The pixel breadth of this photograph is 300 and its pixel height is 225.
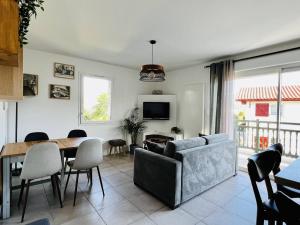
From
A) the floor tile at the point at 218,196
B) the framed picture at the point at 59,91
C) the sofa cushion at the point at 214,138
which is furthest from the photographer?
the framed picture at the point at 59,91

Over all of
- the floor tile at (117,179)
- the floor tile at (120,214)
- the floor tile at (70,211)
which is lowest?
the floor tile at (120,214)

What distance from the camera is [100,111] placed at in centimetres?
489

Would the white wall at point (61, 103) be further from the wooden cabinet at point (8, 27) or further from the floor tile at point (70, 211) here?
the wooden cabinet at point (8, 27)

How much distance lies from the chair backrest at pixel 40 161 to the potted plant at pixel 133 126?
2.97 meters

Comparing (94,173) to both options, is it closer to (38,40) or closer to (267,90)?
(38,40)

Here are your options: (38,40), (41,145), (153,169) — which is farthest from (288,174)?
(38,40)

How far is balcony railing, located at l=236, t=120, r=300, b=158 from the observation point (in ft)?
12.8

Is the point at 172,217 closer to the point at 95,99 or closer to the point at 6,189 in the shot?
the point at 6,189

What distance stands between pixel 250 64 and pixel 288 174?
317 centimetres

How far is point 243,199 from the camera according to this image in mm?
2578

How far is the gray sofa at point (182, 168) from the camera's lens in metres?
2.30

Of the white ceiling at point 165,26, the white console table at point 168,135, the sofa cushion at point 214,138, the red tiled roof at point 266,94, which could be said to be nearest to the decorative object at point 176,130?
the white console table at point 168,135

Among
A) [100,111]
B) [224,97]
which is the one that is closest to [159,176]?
[224,97]

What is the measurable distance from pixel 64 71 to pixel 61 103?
2.58ft
